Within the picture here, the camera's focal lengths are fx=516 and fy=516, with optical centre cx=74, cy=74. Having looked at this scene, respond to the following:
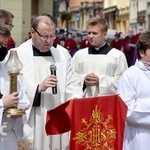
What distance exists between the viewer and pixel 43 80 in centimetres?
499

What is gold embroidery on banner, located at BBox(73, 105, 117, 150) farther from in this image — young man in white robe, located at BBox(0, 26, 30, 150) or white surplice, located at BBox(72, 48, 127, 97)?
white surplice, located at BBox(72, 48, 127, 97)

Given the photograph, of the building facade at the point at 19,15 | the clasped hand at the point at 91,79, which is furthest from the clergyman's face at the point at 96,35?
the building facade at the point at 19,15

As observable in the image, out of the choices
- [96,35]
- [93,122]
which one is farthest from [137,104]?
[96,35]

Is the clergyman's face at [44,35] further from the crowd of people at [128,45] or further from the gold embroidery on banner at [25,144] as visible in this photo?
the crowd of people at [128,45]

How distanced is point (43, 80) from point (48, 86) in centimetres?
30

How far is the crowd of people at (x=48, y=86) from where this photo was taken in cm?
437

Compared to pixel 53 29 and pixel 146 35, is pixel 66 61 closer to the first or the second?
pixel 53 29

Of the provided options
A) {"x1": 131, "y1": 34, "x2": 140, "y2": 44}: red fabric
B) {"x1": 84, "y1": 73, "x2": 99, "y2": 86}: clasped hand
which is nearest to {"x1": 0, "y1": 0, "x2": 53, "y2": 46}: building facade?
{"x1": 131, "y1": 34, "x2": 140, "y2": 44}: red fabric

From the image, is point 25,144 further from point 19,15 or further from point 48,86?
point 19,15

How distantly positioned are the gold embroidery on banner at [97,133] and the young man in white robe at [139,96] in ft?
0.64

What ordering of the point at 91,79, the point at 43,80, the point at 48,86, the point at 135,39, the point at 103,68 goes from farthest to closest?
the point at 135,39 < the point at 103,68 < the point at 91,79 < the point at 43,80 < the point at 48,86

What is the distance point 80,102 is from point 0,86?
2.42 ft

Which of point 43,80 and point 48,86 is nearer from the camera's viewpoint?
point 48,86

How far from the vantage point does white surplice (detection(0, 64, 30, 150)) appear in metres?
4.28
